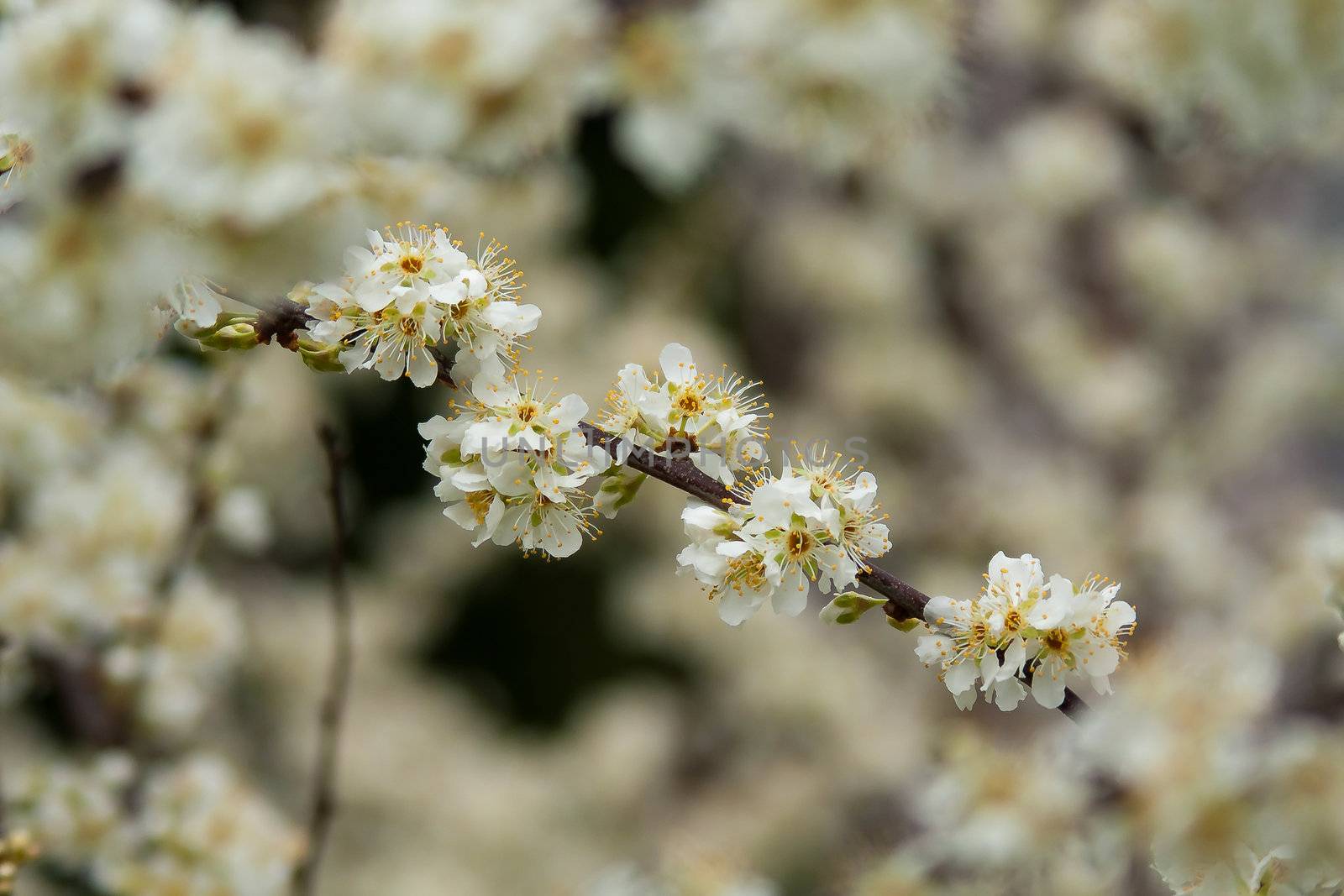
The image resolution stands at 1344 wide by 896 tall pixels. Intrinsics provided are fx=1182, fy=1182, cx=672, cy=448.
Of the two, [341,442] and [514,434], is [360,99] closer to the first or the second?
[341,442]

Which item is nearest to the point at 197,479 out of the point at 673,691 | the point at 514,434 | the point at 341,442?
the point at 341,442

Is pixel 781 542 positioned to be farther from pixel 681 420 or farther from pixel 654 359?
pixel 654 359

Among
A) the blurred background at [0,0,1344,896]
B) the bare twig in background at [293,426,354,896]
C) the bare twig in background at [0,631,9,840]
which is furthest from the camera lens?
the blurred background at [0,0,1344,896]

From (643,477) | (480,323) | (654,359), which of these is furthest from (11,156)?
(654,359)

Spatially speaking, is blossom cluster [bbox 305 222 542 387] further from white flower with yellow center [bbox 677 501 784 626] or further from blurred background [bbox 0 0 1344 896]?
blurred background [bbox 0 0 1344 896]

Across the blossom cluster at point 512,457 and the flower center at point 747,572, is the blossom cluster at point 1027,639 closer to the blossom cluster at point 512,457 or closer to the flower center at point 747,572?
the flower center at point 747,572

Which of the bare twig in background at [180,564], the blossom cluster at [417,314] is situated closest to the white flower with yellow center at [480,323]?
the blossom cluster at [417,314]

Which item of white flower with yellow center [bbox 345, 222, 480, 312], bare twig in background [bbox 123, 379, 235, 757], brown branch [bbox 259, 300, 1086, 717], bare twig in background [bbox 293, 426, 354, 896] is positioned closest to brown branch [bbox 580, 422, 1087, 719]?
brown branch [bbox 259, 300, 1086, 717]
